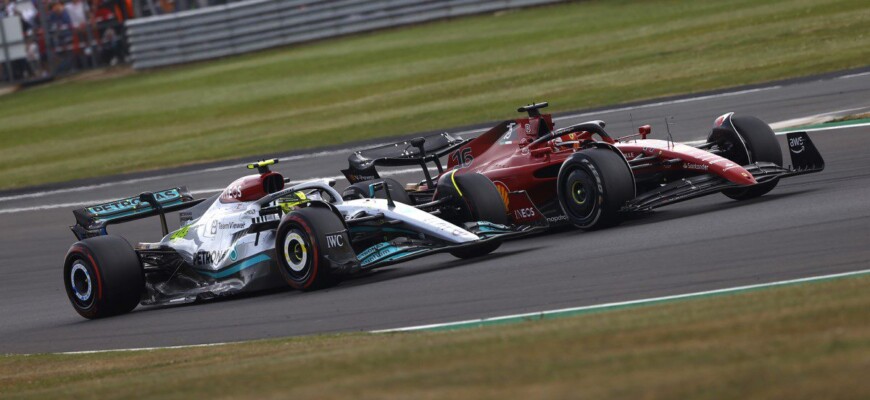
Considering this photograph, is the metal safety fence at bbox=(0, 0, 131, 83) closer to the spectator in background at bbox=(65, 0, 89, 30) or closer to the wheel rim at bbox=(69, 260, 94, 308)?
the spectator in background at bbox=(65, 0, 89, 30)

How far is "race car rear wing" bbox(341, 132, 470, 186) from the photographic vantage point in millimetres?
15219

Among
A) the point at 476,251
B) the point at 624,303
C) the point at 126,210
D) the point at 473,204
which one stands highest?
the point at 126,210

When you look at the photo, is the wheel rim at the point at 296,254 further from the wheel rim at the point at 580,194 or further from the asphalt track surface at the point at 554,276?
the wheel rim at the point at 580,194

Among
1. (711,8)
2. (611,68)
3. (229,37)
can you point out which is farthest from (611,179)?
(229,37)

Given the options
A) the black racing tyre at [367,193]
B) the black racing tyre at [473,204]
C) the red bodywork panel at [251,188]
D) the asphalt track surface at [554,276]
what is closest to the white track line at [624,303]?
the asphalt track surface at [554,276]

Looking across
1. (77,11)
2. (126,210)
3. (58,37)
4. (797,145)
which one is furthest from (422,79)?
(797,145)

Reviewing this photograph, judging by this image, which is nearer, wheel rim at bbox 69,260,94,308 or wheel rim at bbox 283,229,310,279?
wheel rim at bbox 283,229,310,279

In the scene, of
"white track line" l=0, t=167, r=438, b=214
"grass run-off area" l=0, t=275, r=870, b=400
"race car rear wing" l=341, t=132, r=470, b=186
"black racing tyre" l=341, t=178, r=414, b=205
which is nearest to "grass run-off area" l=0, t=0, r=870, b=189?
"white track line" l=0, t=167, r=438, b=214

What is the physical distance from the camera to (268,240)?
12.3 meters

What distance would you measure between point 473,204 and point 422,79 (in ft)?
58.8

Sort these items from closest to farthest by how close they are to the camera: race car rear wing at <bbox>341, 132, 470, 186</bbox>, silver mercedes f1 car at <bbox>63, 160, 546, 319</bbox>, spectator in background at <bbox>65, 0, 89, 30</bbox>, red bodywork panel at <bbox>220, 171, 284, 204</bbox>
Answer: silver mercedes f1 car at <bbox>63, 160, 546, 319</bbox> → red bodywork panel at <bbox>220, 171, 284, 204</bbox> → race car rear wing at <bbox>341, 132, 470, 186</bbox> → spectator in background at <bbox>65, 0, 89, 30</bbox>

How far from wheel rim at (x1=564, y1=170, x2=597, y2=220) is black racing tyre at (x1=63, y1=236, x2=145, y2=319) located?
4.04m

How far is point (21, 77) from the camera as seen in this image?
138ft

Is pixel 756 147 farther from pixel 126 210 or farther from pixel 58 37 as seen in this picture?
pixel 58 37
